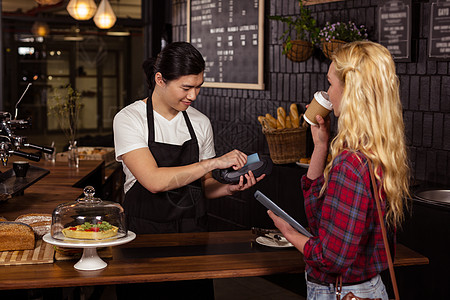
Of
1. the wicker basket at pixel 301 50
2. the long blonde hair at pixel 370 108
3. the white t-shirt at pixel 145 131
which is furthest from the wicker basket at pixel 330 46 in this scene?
the long blonde hair at pixel 370 108

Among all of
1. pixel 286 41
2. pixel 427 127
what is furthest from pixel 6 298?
pixel 286 41

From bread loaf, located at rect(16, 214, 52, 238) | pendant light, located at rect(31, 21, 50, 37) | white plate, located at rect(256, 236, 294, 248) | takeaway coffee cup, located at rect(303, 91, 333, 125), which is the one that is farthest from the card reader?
pendant light, located at rect(31, 21, 50, 37)

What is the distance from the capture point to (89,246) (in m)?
2.29

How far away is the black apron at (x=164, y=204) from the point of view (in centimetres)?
301

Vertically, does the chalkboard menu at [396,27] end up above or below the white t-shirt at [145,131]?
above

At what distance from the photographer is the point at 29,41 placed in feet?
24.5

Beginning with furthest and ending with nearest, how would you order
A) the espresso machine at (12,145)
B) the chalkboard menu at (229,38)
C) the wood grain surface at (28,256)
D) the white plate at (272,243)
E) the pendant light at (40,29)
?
the pendant light at (40,29), the chalkboard menu at (229,38), the espresso machine at (12,145), the white plate at (272,243), the wood grain surface at (28,256)

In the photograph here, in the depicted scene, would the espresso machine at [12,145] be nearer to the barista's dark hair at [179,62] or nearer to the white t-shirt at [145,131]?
the white t-shirt at [145,131]

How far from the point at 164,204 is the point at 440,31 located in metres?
2.20

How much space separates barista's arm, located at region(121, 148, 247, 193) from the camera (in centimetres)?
279

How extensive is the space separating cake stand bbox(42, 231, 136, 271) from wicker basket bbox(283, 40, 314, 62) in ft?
9.94

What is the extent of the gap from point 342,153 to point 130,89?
20.7 feet

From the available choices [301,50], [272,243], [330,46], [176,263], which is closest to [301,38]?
[301,50]

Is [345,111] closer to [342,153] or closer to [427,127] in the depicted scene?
[342,153]
